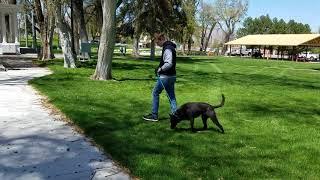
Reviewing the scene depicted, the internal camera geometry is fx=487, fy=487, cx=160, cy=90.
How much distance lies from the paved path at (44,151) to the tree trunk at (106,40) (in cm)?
751

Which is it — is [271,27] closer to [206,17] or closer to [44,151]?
[206,17]

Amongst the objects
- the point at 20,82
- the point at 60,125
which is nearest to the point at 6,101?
the point at 60,125

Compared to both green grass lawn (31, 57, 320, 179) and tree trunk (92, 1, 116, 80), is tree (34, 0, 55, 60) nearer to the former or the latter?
tree trunk (92, 1, 116, 80)

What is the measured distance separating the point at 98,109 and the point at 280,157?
5.14m

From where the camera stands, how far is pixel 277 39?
71188mm

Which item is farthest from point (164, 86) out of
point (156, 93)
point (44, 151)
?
point (44, 151)

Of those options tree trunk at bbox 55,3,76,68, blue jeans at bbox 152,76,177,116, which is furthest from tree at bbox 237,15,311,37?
blue jeans at bbox 152,76,177,116

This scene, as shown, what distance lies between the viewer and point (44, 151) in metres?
7.29

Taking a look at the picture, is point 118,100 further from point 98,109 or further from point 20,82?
point 20,82

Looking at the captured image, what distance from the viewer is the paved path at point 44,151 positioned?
244 inches

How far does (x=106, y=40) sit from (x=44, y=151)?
11.5 metres

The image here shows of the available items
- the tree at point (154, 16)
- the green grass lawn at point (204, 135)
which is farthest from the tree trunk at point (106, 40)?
the tree at point (154, 16)

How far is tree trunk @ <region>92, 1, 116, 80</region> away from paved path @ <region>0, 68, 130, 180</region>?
7.51m

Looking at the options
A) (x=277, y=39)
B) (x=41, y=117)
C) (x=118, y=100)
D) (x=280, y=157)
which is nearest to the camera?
(x=280, y=157)
